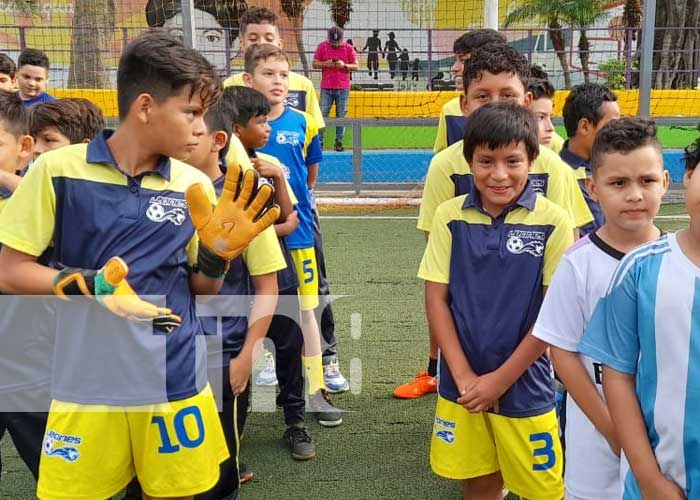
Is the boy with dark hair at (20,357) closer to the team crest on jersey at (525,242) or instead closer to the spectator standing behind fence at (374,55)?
the team crest on jersey at (525,242)

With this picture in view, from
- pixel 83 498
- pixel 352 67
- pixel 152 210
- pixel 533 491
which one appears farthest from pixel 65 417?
pixel 352 67

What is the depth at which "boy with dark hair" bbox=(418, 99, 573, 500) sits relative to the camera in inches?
78.5

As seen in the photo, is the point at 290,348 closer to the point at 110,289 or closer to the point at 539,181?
the point at 539,181

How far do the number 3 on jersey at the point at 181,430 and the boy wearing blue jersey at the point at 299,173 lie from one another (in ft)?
4.66

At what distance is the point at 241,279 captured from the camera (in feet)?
7.25

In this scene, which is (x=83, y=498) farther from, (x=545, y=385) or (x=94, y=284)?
(x=545, y=385)

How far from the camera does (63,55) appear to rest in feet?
34.3

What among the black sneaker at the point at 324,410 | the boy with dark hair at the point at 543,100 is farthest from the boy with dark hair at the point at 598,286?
the black sneaker at the point at 324,410

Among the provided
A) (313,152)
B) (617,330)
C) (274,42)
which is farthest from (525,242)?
(274,42)

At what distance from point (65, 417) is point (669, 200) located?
7366 millimetres

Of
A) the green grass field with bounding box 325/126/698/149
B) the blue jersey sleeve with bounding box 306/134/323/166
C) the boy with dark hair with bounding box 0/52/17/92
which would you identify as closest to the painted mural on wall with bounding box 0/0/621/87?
the green grass field with bounding box 325/126/698/149

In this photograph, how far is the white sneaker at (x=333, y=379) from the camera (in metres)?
3.42

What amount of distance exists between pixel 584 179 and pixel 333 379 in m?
1.49

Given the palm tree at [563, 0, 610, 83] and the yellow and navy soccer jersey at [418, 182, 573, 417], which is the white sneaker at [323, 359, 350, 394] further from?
the palm tree at [563, 0, 610, 83]
